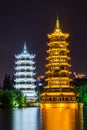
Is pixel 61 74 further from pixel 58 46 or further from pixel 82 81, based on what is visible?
pixel 82 81

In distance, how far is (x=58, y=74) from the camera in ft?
423

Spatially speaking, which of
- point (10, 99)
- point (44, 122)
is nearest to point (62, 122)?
point (44, 122)

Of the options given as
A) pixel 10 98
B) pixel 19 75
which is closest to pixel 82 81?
pixel 19 75

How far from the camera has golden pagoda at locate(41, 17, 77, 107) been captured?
125188 mm

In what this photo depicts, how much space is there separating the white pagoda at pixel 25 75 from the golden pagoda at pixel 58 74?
119 ft

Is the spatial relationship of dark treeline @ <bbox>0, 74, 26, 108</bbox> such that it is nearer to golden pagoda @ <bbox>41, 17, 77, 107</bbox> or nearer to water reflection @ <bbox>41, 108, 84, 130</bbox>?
golden pagoda @ <bbox>41, 17, 77, 107</bbox>

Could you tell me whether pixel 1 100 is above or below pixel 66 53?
below

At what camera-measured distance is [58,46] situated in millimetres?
132875

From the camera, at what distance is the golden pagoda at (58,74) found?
125188 millimetres

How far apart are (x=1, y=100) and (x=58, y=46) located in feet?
82.5

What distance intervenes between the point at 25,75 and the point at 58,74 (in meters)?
45.2

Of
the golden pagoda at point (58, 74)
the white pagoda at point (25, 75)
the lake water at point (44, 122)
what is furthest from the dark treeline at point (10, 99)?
the lake water at point (44, 122)

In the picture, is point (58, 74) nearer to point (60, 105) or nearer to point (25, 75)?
point (60, 105)

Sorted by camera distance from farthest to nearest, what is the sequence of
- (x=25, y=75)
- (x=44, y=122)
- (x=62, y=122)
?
(x=25, y=75), (x=44, y=122), (x=62, y=122)
